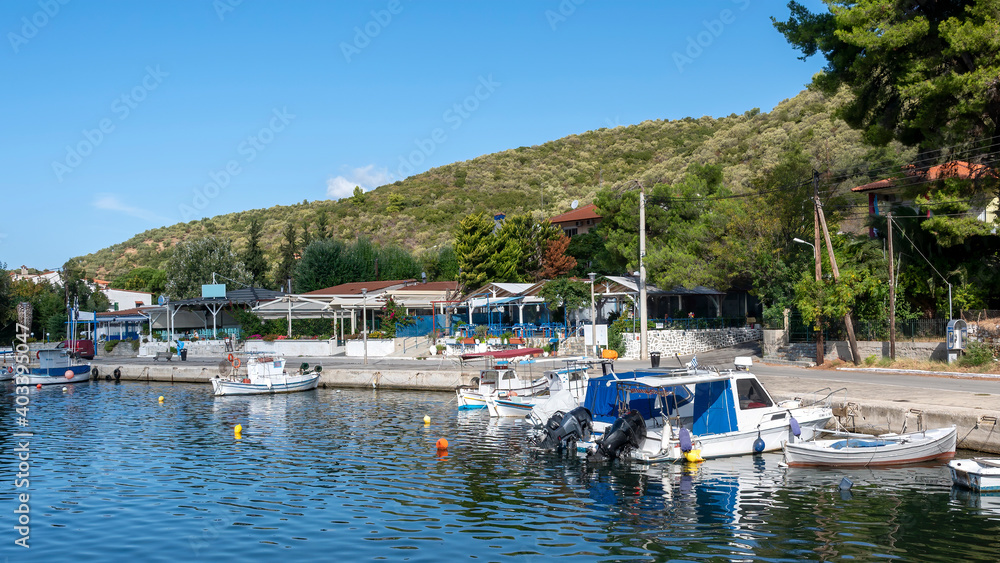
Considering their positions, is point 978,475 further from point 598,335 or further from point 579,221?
point 579,221

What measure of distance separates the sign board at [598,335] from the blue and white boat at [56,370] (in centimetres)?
3385

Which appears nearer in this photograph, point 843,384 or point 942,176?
point 843,384

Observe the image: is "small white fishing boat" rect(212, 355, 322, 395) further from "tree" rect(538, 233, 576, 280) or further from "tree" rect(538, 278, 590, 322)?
"tree" rect(538, 233, 576, 280)

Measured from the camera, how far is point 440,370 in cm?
4100

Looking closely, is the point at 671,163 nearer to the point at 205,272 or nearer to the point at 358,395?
the point at 205,272

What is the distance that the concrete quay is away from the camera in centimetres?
2084

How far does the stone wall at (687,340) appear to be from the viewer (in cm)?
4416

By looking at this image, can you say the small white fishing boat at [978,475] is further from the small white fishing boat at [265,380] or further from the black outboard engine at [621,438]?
the small white fishing boat at [265,380]

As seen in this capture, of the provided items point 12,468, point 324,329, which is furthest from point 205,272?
point 12,468

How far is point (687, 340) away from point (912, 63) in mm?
20353

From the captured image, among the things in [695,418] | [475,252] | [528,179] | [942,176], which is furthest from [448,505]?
[528,179]

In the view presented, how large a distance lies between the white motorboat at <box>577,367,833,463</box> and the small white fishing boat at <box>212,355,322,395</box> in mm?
23154

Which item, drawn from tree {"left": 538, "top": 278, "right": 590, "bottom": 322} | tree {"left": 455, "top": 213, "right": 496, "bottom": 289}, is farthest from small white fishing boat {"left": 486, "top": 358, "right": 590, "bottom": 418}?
tree {"left": 455, "top": 213, "right": 496, "bottom": 289}

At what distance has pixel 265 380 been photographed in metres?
41.4
